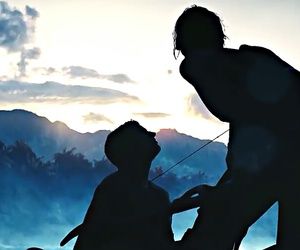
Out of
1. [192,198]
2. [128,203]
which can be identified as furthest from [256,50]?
[128,203]


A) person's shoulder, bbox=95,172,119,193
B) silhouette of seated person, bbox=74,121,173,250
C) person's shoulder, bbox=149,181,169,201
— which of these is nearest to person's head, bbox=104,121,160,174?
silhouette of seated person, bbox=74,121,173,250

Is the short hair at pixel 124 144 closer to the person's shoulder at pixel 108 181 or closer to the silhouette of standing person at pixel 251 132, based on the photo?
the person's shoulder at pixel 108 181

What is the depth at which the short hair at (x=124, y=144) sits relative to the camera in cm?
555

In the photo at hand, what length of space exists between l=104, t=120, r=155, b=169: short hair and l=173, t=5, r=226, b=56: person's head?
117cm

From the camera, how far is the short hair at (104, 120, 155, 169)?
5555mm

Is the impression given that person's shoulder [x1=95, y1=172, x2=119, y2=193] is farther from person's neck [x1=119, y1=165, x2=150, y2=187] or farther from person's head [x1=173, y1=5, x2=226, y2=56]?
person's head [x1=173, y1=5, x2=226, y2=56]

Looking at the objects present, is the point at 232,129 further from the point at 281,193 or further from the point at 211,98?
the point at 281,193

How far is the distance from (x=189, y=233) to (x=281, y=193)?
2.37 ft

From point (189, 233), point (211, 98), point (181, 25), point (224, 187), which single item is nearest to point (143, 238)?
point (189, 233)

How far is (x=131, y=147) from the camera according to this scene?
555cm

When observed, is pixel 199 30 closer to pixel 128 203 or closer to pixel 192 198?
pixel 192 198

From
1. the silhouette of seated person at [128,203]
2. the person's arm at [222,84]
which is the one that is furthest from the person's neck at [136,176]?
the person's arm at [222,84]

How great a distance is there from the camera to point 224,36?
15.1 feet

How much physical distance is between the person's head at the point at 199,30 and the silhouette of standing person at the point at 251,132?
2cm
